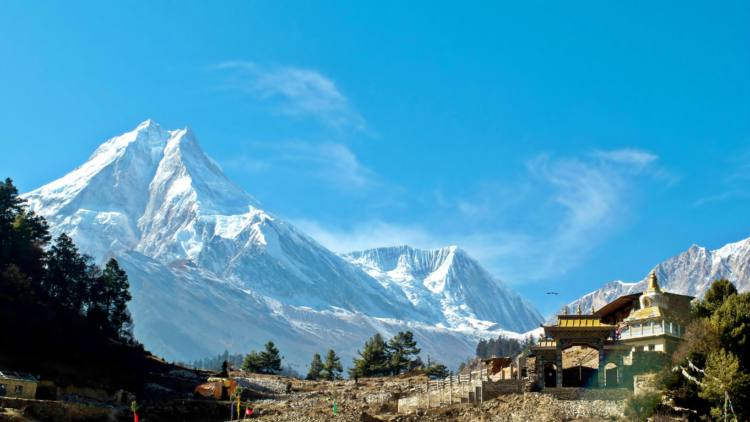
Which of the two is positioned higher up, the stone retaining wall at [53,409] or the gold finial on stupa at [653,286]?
the gold finial on stupa at [653,286]

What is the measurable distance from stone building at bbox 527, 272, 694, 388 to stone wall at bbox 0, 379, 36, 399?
119 feet

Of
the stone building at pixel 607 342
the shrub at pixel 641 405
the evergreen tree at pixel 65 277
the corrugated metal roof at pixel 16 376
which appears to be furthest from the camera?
the evergreen tree at pixel 65 277

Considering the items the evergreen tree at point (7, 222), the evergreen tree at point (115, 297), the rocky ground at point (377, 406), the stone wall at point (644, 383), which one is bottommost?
the rocky ground at point (377, 406)

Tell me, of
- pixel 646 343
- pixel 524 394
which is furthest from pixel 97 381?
pixel 646 343

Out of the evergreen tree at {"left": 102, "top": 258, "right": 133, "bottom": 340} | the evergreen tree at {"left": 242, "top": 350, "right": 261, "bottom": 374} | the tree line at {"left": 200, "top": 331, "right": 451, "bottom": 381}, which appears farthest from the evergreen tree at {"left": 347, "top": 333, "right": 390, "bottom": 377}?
the evergreen tree at {"left": 102, "top": 258, "right": 133, "bottom": 340}

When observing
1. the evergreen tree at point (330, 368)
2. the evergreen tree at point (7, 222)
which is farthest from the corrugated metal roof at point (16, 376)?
the evergreen tree at point (330, 368)

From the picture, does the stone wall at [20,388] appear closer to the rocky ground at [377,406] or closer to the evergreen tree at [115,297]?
the rocky ground at [377,406]

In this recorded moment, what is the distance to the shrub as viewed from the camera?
137ft

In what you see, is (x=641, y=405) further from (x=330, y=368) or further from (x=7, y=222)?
(x=330, y=368)

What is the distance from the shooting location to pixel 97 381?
67812mm

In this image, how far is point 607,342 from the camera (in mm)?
46719

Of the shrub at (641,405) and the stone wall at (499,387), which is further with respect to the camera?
the stone wall at (499,387)

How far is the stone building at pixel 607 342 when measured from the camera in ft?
153

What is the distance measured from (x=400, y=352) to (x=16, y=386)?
62153 mm
